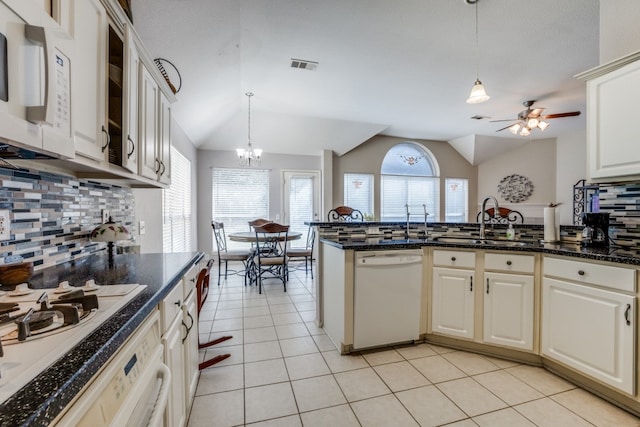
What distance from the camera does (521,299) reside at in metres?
2.05

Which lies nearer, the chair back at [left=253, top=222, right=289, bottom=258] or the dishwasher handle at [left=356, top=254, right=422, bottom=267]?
the dishwasher handle at [left=356, top=254, right=422, bottom=267]

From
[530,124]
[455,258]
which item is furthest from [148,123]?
[530,124]

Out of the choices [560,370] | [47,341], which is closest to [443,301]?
[560,370]

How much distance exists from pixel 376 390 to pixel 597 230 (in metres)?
2.10

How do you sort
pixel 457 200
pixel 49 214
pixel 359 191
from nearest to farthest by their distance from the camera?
pixel 49 214, pixel 359 191, pixel 457 200

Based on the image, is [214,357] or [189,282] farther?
[214,357]

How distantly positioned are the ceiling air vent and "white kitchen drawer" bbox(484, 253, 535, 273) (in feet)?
9.22

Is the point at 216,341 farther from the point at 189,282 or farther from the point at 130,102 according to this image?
the point at 130,102

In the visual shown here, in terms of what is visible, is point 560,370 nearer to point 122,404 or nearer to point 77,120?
point 122,404

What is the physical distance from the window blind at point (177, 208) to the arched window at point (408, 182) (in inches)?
168

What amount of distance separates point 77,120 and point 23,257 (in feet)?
2.22

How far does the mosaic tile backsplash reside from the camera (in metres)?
1.13

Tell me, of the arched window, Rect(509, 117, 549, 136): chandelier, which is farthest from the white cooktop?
the arched window

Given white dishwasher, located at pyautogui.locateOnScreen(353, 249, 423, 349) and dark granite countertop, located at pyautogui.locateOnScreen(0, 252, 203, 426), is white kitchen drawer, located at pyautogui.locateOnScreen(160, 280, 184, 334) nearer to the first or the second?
dark granite countertop, located at pyautogui.locateOnScreen(0, 252, 203, 426)
